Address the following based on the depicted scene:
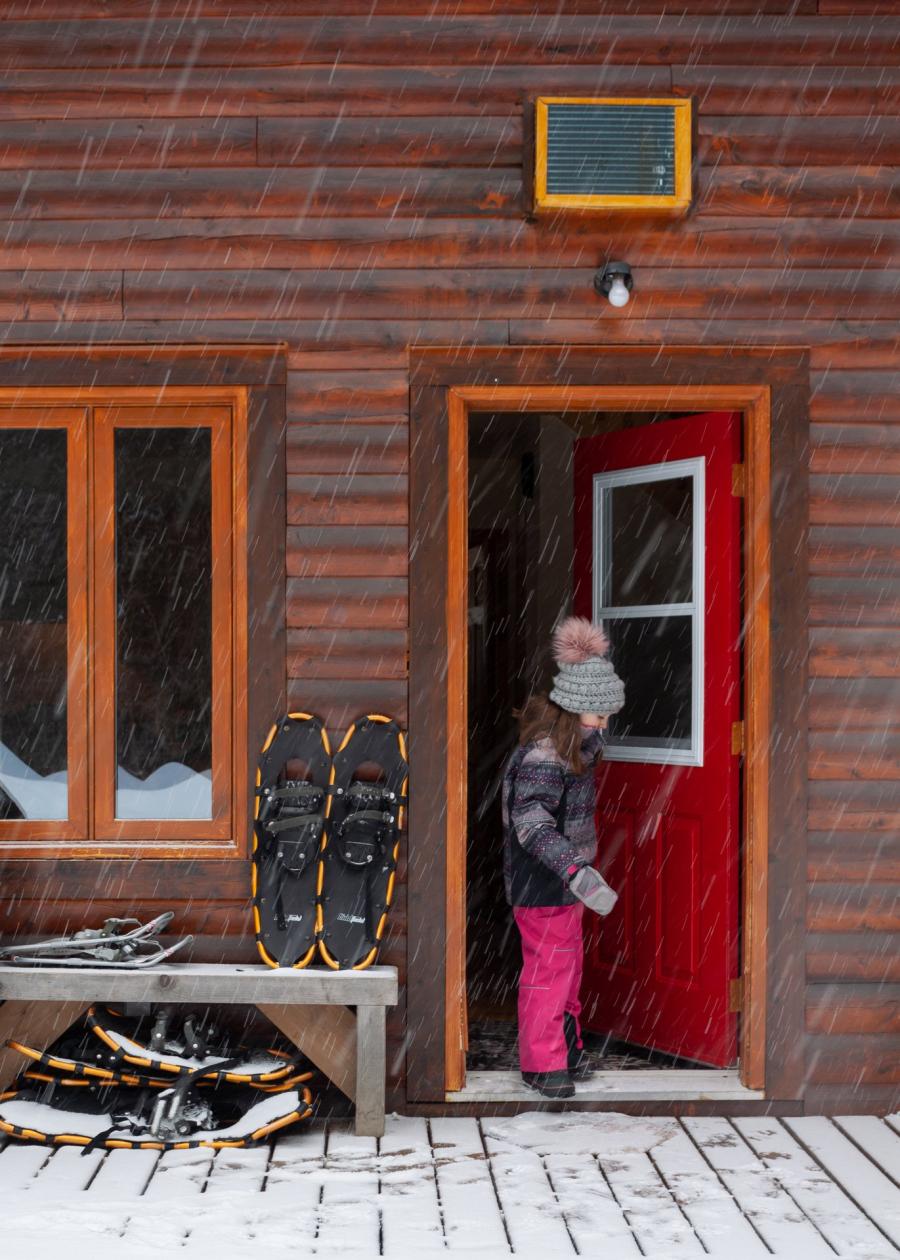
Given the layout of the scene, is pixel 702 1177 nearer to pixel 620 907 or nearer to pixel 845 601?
pixel 620 907

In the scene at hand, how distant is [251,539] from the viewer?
4.91m

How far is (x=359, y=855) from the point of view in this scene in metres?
4.75

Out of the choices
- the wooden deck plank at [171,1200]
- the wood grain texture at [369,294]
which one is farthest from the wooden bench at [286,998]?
the wood grain texture at [369,294]

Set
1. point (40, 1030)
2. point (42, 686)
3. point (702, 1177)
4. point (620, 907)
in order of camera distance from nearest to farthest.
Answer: point (702, 1177) < point (40, 1030) < point (42, 686) < point (620, 907)

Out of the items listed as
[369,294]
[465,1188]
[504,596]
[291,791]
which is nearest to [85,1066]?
[291,791]

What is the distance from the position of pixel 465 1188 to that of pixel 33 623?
2.36 metres

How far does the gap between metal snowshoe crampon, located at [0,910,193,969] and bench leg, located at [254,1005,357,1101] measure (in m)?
0.42

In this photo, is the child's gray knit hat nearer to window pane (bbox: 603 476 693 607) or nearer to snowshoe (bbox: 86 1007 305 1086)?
window pane (bbox: 603 476 693 607)

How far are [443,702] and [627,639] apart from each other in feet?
3.67

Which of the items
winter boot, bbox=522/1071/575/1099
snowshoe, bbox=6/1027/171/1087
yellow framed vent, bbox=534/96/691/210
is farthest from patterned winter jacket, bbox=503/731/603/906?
yellow framed vent, bbox=534/96/691/210

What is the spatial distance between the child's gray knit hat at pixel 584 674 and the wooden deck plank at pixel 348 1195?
1570mm

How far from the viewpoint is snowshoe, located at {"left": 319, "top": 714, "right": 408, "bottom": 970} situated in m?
4.73

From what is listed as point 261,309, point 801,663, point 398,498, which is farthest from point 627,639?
point 261,309

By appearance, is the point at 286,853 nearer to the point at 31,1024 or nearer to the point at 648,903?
the point at 31,1024
